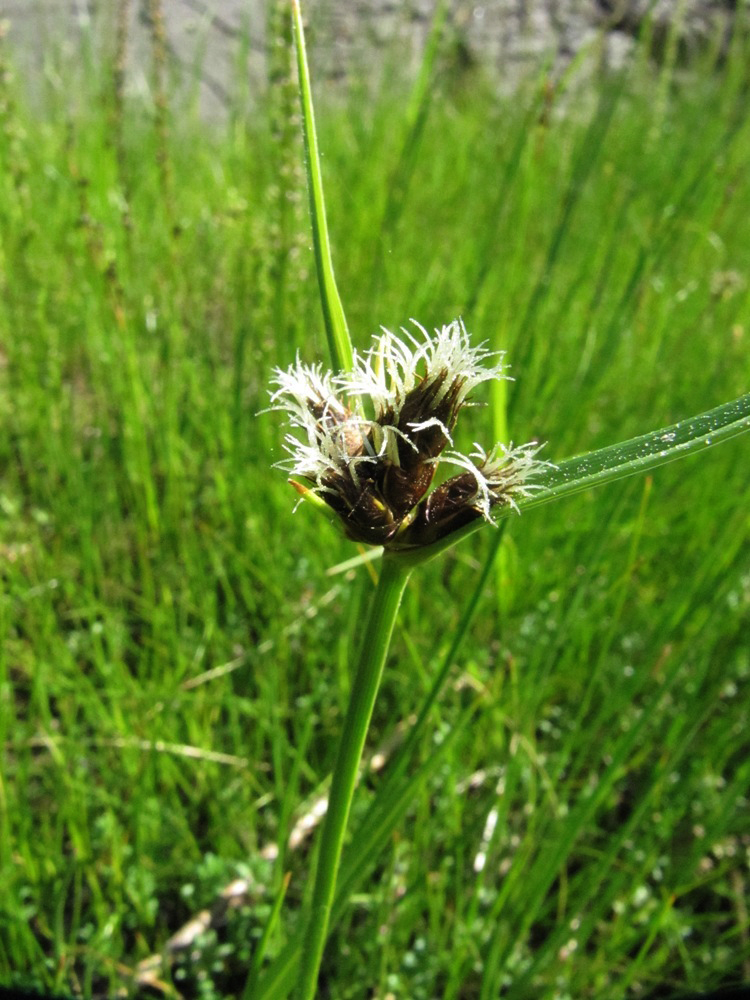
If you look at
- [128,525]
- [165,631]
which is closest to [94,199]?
[128,525]

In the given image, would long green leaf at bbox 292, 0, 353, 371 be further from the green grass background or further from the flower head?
the green grass background

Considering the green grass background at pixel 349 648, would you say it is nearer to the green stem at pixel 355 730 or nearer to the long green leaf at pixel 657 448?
the green stem at pixel 355 730

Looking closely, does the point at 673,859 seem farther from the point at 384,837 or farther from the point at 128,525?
the point at 128,525

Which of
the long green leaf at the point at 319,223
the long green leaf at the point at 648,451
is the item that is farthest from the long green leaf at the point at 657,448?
the long green leaf at the point at 319,223

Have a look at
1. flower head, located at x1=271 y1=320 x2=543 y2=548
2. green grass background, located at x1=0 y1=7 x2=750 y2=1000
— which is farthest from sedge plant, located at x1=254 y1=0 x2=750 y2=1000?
green grass background, located at x1=0 y1=7 x2=750 y2=1000

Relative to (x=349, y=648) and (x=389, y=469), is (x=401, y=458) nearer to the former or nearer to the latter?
(x=389, y=469)
